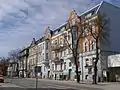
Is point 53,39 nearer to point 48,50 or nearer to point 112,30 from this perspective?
point 48,50

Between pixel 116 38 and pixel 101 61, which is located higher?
pixel 116 38

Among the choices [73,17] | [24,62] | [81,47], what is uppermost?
[73,17]

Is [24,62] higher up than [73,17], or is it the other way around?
[73,17]

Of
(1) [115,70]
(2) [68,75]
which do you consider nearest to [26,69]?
(2) [68,75]

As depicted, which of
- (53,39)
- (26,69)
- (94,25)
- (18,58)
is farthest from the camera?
(18,58)

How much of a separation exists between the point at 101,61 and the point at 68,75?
15.3 metres

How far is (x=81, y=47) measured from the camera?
68.4m

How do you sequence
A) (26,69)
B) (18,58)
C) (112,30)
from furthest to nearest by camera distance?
(18,58) → (26,69) → (112,30)

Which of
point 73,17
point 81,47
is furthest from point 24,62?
point 81,47

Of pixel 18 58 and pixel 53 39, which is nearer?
pixel 53 39

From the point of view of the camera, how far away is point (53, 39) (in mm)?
88125

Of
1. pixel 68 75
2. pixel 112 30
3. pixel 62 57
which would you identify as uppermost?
pixel 112 30

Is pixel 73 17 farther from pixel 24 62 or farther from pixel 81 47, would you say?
pixel 24 62

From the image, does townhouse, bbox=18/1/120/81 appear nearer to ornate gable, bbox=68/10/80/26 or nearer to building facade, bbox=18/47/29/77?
ornate gable, bbox=68/10/80/26
